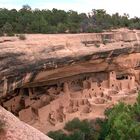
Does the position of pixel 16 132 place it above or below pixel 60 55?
below

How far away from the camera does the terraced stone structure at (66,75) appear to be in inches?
588

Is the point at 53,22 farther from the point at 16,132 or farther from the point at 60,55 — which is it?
the point at 16,132

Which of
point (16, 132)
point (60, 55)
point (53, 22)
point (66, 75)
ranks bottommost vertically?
point (16, 132)

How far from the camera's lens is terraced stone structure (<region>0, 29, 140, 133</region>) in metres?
14.9

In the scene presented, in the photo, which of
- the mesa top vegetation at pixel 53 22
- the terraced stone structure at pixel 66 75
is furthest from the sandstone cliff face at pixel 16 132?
the mesa top vegetation at pixel 53 22

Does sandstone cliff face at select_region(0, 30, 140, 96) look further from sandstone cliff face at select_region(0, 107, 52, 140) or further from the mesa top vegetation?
sandstone cliff face at select_region(0, 107, 52, 140)

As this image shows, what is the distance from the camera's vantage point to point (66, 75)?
63.4ft

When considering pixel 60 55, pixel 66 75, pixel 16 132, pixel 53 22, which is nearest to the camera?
pixel 16 132

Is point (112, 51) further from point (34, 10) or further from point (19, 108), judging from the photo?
point (34, 10)

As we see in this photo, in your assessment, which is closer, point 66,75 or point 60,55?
point 60,55

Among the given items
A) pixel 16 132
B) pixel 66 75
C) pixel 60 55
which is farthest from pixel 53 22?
pixel 16 132

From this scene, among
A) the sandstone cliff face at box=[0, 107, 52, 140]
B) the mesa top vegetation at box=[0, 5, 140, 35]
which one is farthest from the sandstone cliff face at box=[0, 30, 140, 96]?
the sandstone cliff face at box=[0, 107, 52, 140]

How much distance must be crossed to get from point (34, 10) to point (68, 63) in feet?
25.9

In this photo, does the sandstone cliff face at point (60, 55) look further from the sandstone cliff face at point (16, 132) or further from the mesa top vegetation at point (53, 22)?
the sandstone cliff face at point (16, 132)
